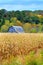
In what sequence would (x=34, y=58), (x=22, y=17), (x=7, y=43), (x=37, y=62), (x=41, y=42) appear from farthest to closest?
1. (x=22, y=17)
2. (x=41, y=42)
3. (x=7, y=43)
4. (x=34, y=58)
5. (x=37, y=62)

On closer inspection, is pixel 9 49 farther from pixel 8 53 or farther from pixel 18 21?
pixel 18 21

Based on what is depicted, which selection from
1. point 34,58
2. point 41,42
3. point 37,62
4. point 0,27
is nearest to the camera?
point 37,62

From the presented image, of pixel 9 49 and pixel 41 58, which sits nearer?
pixel 41 58

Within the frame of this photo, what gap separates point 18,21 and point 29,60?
35.0m

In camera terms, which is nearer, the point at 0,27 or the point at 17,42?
the point at 17,42

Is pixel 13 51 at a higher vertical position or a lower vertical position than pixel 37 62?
lower

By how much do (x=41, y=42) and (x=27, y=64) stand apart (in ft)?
24.4

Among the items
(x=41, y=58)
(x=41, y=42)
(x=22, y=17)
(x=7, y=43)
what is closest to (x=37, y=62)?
(x=41, y=58)

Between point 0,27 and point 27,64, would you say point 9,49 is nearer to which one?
point 27,64

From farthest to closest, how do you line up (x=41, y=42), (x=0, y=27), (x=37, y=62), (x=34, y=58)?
(x=0, y=27), (x=41, y=42), (x=34, y=58), (x=37, y=62)

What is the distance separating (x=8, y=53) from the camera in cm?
989

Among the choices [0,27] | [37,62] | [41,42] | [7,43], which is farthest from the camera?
[0,27]

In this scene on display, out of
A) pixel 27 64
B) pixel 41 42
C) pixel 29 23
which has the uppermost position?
pixel 27 64

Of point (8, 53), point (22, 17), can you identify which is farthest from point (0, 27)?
point (8, 53)
